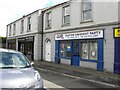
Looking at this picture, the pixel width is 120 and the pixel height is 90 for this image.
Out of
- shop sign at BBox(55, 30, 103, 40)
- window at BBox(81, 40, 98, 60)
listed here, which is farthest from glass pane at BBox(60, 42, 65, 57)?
window at BBox(81, 40, 98, 60)

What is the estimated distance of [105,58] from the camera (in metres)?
15.6

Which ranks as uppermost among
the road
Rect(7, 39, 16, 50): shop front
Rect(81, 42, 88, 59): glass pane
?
Rect(7, 39, 16, 50): shop front

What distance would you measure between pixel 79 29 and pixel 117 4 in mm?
4392

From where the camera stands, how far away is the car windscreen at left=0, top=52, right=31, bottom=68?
6.66 metres

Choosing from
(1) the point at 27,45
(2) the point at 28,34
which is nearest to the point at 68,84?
(2) the point at 28,34

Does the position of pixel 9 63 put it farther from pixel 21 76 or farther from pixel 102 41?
pixel 102 41

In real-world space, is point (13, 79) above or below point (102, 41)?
below

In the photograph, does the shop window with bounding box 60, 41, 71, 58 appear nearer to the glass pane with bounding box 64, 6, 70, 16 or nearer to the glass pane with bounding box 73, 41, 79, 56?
the glass pane with bounding box 73, 41, 79, 56

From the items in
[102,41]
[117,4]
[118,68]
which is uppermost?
[117,4]

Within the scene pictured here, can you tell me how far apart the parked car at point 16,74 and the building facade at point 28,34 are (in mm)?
18434

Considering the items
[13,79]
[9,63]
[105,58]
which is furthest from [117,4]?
[13,79]

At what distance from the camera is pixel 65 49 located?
20922 millimetres

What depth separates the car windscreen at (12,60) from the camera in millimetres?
6660

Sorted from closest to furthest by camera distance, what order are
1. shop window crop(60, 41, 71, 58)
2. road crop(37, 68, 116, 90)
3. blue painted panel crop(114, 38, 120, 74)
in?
road crop(37, 68, 116, 90) → blue painted panel crop(114, 38, 120, 74) → shop window crop(60, 41, 71, 58)
